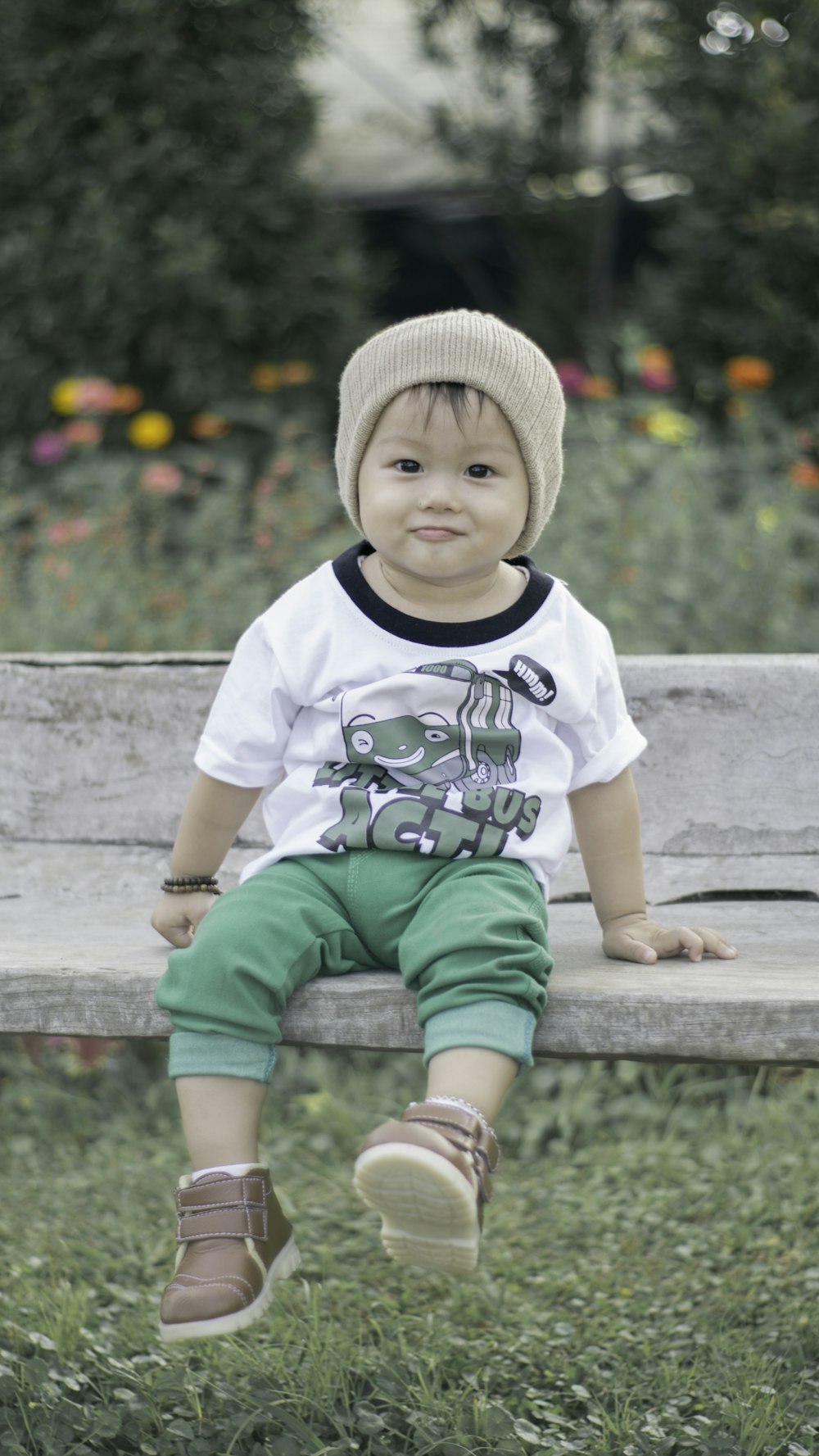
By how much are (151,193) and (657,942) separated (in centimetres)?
413

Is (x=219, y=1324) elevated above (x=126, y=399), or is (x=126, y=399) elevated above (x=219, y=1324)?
(x=219, y=1324)

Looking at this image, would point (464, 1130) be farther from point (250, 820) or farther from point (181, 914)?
point (250, 820)

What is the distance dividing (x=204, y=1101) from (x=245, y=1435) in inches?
26.2

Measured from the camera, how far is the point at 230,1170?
1.74m

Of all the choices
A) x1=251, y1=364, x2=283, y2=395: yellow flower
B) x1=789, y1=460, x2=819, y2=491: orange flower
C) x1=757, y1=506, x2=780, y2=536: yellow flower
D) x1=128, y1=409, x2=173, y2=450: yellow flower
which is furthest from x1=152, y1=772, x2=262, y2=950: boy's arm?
x1=251, y1=364, x2=283, y2=395: yellow flower

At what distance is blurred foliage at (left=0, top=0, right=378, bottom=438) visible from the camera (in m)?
5.21

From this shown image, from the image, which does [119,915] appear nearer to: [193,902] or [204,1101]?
[193,902]

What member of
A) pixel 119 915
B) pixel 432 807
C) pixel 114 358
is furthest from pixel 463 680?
pixel 114 358

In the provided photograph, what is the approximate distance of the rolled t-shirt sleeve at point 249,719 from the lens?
1.99 meters

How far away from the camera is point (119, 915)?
2.49 m

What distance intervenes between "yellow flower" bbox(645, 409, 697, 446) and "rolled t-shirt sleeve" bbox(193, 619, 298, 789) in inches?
101

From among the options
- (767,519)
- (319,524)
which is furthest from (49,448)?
(767,519)

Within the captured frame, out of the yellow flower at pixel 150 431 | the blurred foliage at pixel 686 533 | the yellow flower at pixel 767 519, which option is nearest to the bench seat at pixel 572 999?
the blurred foliage at pixel 686 533

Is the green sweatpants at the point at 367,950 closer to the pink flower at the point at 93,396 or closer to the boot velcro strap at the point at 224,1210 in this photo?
the boot velcro strap at the point at 224,1210
